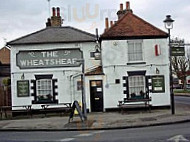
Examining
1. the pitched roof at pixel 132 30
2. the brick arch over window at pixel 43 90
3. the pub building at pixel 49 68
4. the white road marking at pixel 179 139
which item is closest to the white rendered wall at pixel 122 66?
the pitched roof at pixel 132 30

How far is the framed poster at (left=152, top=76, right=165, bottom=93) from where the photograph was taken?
74.2 ft

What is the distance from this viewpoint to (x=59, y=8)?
26.4 meters

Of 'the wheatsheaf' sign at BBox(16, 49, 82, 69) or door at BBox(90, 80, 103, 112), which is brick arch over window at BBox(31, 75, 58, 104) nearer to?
'the wheatsheaf' sign at BBox(16, 49, 82, 69)

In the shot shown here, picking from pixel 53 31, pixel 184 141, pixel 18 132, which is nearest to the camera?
pixel 184 141

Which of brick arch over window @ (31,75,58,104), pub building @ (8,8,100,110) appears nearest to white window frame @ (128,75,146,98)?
pub building @ (8,8,100,110)

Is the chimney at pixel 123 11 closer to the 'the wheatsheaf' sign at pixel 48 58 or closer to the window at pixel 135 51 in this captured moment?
the window at pixel 135 51

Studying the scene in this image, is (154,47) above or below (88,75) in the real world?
above

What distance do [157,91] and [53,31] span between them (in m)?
8.98

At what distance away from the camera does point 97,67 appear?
23812 millimetres

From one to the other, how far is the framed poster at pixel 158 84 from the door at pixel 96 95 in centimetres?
363

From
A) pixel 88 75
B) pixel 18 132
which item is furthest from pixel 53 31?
pixel 18 132

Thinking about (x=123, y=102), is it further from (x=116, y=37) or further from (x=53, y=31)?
(x=53, y=31)

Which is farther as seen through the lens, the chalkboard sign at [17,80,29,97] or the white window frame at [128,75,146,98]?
the chalkboard sign at [17,80,29,97]

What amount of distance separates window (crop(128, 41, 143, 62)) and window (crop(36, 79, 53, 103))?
5944 millimetres
